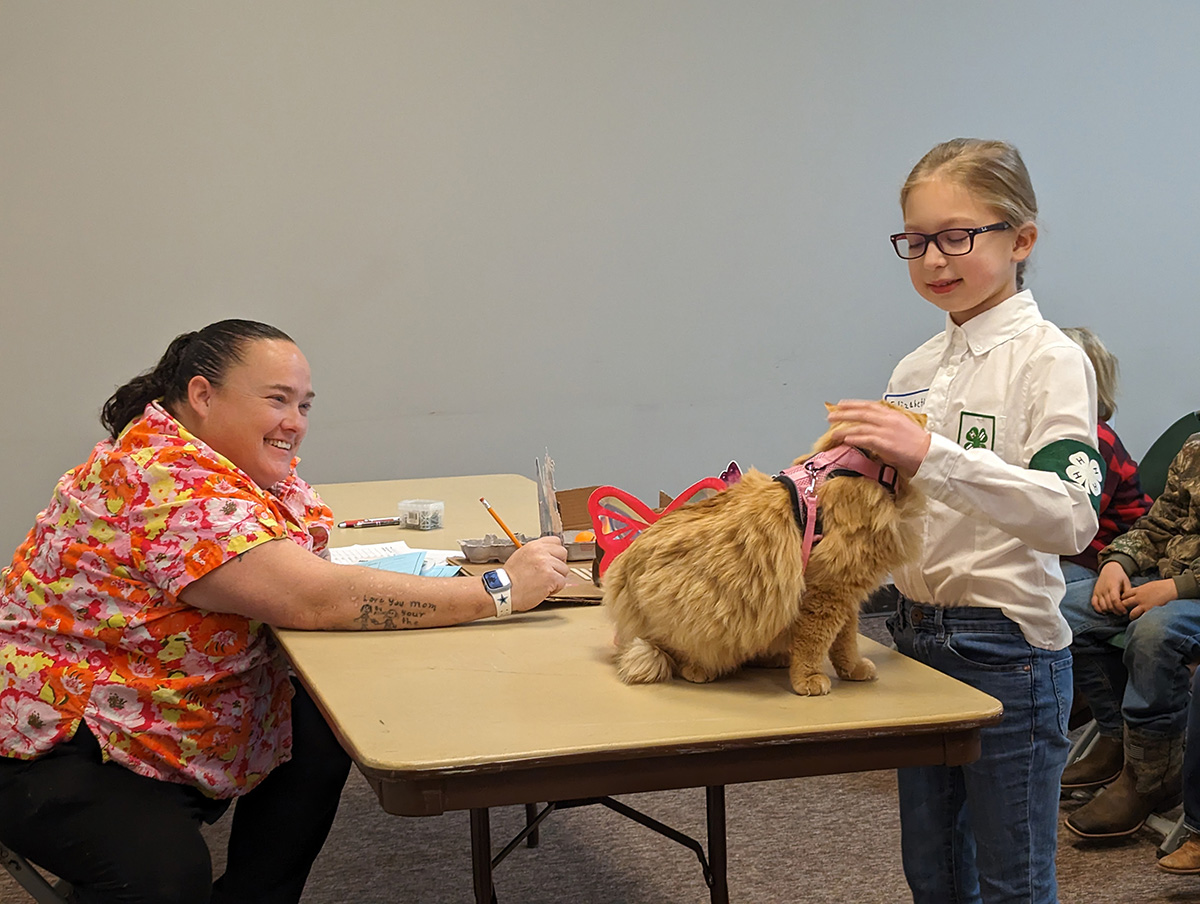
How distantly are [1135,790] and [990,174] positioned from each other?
1871 mm

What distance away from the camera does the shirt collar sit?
1580 mm

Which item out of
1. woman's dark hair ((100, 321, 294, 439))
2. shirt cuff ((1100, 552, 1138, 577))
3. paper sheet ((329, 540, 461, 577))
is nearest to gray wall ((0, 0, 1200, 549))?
paper sheet ((329, 540, 461, 577))

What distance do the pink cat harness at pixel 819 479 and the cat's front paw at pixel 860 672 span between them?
21cm

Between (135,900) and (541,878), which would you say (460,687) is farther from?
(541,878)

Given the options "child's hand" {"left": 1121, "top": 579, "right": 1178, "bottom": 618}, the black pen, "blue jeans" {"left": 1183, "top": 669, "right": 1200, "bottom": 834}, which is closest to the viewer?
"blue jeans" {"left": 1183, "top": 669, "right": 1200, "bottom": 834}

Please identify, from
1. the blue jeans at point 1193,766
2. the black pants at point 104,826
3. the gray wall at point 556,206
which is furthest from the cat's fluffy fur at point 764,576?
the gray wall at point 556,206

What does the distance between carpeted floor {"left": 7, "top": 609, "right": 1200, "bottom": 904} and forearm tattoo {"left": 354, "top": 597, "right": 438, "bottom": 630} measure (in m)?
1.07

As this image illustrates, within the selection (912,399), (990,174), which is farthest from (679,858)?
(990,174)

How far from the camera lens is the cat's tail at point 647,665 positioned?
147 cm

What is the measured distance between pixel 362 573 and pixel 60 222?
2.87 metres

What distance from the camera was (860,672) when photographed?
57.8 inches

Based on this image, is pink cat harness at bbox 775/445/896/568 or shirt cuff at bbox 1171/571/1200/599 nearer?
pink cat harness at bbox 775/445/896/568

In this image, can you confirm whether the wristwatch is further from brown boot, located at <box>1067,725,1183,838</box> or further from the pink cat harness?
brown boot, located at <box>1067,725,1183,838</box>

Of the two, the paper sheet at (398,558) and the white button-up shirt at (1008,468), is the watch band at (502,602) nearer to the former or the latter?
the paper sheet at (398,558)
